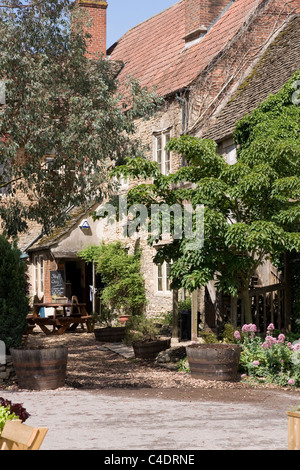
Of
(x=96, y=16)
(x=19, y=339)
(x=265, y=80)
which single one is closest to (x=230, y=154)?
(x=265, y=80)

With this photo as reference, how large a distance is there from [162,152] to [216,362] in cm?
1019

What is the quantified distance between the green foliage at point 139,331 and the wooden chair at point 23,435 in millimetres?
10112

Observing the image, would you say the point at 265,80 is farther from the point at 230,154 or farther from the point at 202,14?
the point at 202,14

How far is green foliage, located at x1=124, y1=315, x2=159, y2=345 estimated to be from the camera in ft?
48.2

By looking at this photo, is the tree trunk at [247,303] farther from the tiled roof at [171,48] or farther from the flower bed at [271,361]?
the tiled roof at [171,48]

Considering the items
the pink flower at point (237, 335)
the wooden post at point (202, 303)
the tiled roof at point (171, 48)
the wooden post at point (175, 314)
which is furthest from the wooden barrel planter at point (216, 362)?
the tiled roof at point (171, 48)

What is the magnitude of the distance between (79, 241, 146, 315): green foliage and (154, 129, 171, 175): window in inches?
110

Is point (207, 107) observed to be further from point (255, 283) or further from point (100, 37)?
point (100, 37)

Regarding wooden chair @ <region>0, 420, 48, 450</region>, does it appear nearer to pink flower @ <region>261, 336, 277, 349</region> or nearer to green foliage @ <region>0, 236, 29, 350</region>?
green foliage @ <region>0, 236, 29, 350</region>

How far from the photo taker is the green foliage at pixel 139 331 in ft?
48.2

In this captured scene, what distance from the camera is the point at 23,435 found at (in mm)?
3861

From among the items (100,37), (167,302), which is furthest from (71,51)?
(100,37)

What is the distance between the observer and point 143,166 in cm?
1223

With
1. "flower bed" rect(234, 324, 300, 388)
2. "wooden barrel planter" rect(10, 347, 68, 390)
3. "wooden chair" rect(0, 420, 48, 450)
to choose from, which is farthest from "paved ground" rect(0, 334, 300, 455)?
"wooden chair" rect(0, 420, 48, 450)
